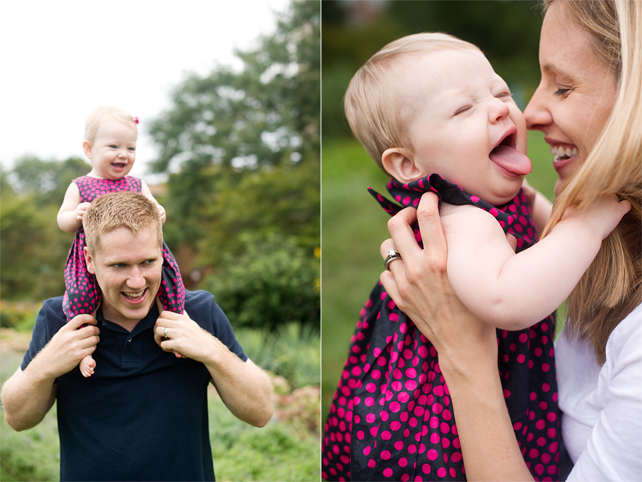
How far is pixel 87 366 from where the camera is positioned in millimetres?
1491

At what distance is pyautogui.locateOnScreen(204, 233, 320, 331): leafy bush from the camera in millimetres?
4891

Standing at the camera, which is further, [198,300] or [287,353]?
[287,353]

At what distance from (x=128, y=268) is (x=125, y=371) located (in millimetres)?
370

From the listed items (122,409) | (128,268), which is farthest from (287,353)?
(128,268)

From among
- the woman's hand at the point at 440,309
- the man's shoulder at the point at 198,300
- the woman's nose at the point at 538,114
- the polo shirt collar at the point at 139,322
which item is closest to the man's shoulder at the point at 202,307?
the man's shoulder at the point at 198,300

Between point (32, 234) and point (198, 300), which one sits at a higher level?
point (32, 234)

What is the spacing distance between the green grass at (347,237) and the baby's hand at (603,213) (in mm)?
3103

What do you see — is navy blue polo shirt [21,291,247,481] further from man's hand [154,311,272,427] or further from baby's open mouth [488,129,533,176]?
baby's open mouth [488,129,533,176]

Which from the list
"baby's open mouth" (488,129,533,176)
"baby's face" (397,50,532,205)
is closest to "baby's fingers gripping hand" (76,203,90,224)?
"baby's face" (397,50,532,205)

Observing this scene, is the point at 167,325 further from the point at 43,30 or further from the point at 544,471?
the point at 43,30

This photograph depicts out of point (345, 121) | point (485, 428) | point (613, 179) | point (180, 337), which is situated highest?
point (345, 121)

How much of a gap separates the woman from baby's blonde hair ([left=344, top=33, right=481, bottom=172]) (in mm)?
299

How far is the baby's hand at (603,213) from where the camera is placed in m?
1.50

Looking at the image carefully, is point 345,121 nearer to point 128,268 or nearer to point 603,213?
point 603,213
